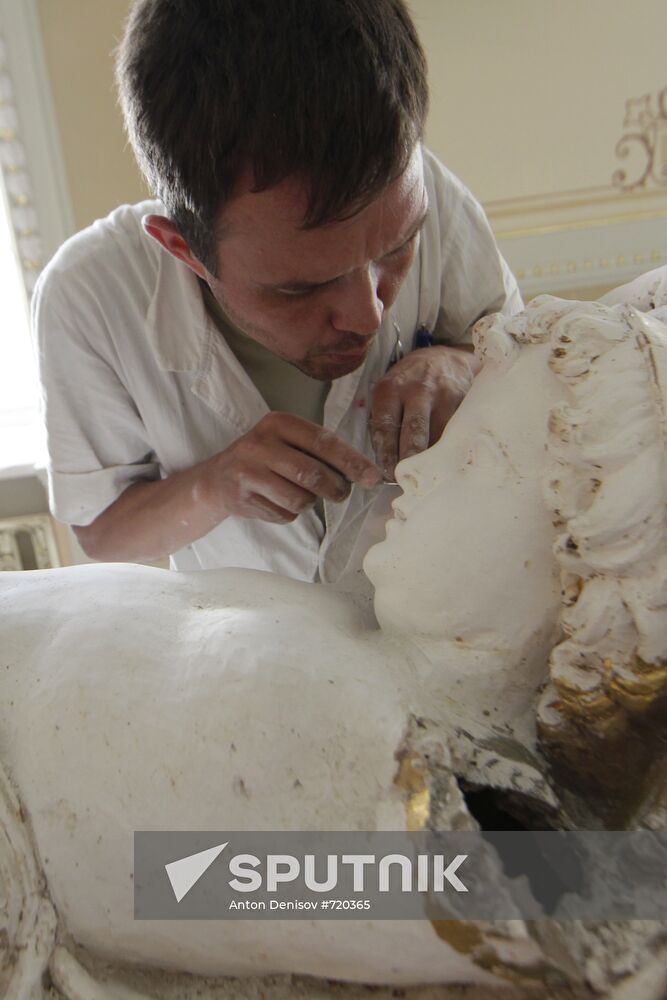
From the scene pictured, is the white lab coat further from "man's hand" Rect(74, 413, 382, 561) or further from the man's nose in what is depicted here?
the man's nose

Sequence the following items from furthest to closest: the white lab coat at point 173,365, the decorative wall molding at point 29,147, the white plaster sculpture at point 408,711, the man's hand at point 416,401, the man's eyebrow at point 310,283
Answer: the decorative wall molding at point 29,147 → the white lab coat at point 173,365 → the man's hand at point 416,401 → the man's eyebrow at point 310,283 → the white plaster sculpture at point 408,711

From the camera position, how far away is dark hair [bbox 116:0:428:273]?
73 centimetres

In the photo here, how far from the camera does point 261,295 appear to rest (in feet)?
2.88

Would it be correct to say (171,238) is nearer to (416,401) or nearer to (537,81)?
(416,401)

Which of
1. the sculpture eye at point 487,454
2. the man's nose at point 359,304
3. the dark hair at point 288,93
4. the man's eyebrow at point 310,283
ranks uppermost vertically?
the dark hair at point 288,93

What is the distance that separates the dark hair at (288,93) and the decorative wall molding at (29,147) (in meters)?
1.43

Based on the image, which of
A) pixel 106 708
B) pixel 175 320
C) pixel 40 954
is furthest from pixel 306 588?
pixel 175 320

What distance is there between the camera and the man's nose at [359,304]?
2.75 feet

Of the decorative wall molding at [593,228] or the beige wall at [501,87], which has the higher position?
the beige wall at [501,87]

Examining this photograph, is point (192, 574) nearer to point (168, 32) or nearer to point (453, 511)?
point (453, 511)

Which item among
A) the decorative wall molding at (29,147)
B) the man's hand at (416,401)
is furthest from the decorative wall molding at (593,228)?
the man's hand at (416,401)

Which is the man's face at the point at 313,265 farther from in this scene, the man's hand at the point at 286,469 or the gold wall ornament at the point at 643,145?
the gold wall ornament at the point at 643,145

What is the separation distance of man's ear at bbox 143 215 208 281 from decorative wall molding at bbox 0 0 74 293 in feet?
4.30

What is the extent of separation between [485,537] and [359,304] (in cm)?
29
